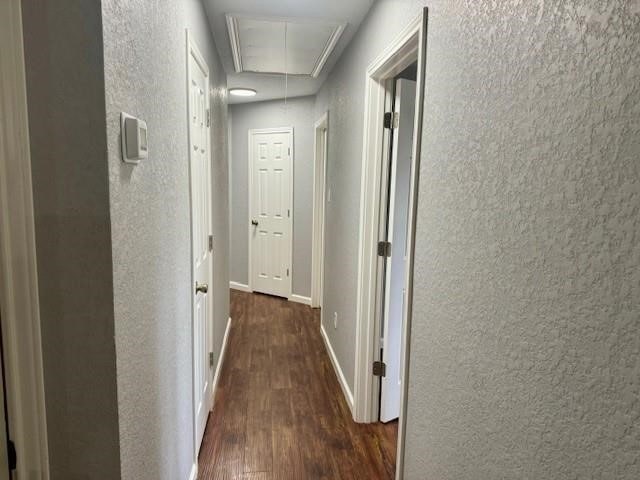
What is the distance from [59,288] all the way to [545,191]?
1041 mm

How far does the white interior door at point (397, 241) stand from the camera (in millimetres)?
2320

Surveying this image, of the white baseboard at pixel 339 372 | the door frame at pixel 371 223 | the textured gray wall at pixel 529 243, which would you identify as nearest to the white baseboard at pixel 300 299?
the white baseboard at pixel 339 372

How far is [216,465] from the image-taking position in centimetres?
219

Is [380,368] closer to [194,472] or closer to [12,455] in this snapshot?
[194,472]

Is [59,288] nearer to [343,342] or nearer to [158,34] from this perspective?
[158,34]

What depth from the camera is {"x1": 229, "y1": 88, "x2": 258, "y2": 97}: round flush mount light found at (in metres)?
4.41

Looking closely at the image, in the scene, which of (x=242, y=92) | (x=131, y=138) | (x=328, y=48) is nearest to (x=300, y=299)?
(x=242, y=92)

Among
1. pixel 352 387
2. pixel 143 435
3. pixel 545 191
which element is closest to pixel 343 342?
pixel 352 387

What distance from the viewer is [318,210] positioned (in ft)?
15.7

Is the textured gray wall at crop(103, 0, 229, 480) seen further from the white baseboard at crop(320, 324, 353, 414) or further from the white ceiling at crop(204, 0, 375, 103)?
Result: the white baseboard at crop(320, 324, 353, 414)

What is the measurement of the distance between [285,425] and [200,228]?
1303mm

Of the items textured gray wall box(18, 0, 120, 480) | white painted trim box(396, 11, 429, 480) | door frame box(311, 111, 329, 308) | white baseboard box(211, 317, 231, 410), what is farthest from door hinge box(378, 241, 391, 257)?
door frame box(311, 111, 329, 308)

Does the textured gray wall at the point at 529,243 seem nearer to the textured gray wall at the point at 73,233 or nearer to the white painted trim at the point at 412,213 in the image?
the white painted trim at the point at 412,213

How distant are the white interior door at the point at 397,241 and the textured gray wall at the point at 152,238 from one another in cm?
111
